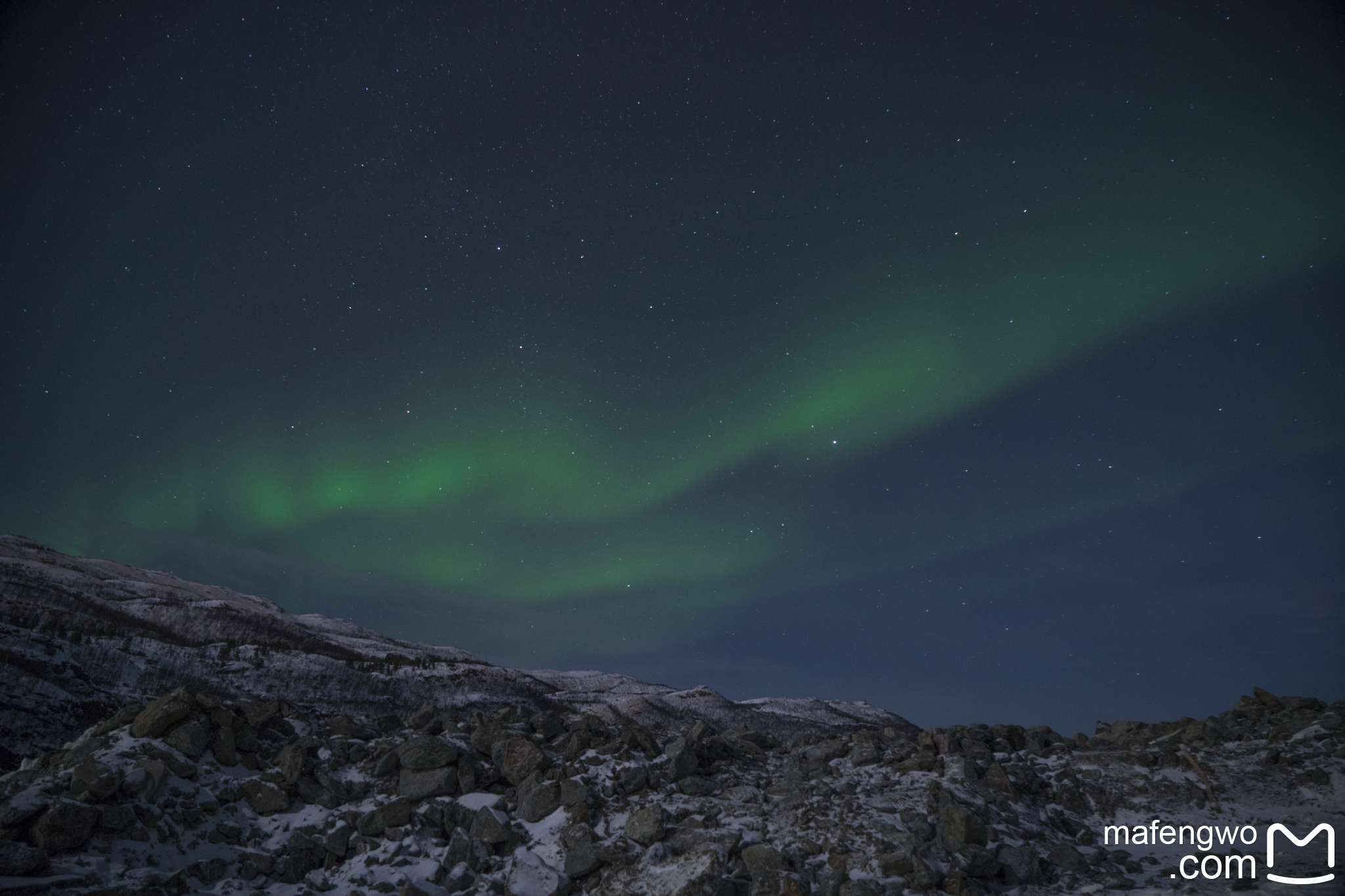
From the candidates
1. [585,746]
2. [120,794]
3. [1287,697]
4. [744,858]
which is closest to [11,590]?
[120,794]

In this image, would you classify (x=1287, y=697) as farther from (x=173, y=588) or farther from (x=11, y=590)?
(x=173, y=588)

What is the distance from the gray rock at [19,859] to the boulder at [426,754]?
19.1 feet

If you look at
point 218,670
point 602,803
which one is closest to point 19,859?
point 602,803

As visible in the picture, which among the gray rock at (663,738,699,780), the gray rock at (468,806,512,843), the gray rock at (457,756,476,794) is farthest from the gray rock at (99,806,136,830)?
the gray rock at (663,738,699,780)

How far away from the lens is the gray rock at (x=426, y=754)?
13.9 meters

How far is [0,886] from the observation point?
29.8 ft

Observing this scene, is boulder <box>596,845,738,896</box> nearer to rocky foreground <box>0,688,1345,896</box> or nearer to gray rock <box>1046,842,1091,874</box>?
rocky foreground <box>0,688,1345,896</box>

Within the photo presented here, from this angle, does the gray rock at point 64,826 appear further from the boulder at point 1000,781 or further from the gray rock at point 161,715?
the boulder at point 1000,781

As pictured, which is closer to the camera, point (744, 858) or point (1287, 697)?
point (744, 858)

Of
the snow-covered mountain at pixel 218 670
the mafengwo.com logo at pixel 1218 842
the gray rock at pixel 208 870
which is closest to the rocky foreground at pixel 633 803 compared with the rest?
the gray rock at pixel 208 870

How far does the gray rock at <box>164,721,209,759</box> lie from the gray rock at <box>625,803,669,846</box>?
937cm

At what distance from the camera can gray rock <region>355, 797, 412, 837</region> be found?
41.2ft

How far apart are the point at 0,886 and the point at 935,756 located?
17447 mm

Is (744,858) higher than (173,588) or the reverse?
the reverse
